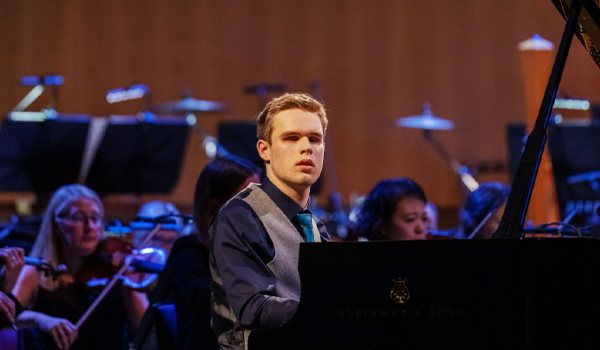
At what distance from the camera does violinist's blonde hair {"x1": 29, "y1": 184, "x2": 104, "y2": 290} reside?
2.82 m

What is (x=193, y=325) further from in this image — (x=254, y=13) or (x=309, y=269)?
(x=254, y=13)

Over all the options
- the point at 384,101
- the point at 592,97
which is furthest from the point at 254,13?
the point at 592,97

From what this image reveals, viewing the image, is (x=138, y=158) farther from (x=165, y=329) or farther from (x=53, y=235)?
(x=165, y=329)

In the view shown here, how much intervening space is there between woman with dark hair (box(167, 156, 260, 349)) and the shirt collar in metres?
0.67

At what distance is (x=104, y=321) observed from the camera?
2.89m

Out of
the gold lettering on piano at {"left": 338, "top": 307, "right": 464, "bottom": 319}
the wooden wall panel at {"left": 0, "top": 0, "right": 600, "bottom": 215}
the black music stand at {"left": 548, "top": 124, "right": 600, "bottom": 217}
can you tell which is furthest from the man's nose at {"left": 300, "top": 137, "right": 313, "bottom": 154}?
the wooden wall panel at {"left": 0, "top": 0, "right": 600, "bottom": 215}

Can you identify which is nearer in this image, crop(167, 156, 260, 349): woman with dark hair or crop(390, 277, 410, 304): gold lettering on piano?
crop(390, 277, 410, 304): gold lettering on piano

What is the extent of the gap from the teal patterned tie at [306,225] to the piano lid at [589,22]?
0.99 m

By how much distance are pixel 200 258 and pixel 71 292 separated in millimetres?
756

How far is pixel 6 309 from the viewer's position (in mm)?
2549

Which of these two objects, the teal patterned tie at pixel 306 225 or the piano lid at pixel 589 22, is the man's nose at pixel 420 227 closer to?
the piano lid at pixel 589 22

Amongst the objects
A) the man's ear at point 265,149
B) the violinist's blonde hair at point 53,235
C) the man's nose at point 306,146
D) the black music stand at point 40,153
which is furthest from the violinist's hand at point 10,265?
the black music stand at point 40,153

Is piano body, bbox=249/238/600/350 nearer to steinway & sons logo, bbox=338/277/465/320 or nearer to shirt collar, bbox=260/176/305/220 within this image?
steinway & sons logo, bbox=338/277/465/320

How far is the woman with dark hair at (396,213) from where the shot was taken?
2941 millimetres
